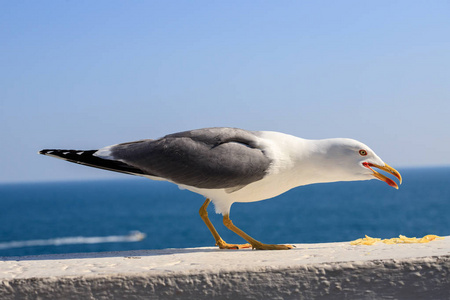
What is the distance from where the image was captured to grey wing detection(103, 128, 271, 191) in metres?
5.25

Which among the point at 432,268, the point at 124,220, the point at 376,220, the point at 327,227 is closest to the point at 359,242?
the point at 432,268

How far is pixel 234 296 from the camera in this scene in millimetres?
3883

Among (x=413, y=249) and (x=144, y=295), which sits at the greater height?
(x=413, y=249)

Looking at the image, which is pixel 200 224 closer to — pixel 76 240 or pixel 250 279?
pixel 76 240

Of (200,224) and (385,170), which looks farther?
(200,224)

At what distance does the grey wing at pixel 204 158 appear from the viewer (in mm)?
5250

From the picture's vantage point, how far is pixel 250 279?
12.8 feet

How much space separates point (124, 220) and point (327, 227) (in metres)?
29.3

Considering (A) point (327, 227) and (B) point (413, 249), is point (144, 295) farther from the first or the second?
(A) point (327, 227)

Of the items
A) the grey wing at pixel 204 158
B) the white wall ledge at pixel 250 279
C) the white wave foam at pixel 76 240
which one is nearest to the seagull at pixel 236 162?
the grey wing at pixel 204 158

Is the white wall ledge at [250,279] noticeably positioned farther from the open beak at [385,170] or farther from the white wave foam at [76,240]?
the white wave foam at [76,240]

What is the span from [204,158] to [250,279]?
1658 mm

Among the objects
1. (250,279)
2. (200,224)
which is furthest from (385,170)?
(200,224)

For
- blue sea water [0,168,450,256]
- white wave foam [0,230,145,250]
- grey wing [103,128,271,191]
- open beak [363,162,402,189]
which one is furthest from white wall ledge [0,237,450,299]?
white wave foam [0,230,145,250]
